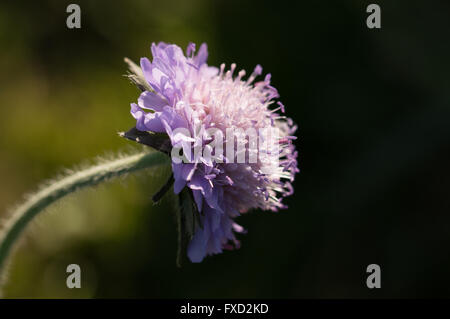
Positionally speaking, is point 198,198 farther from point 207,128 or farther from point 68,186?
point 68,186

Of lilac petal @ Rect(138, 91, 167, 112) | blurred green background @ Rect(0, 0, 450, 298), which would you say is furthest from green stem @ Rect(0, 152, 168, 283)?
blurred green background @ Rect(0, 0, 450, 298)

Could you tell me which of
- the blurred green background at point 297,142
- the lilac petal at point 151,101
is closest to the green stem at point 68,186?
the lilac petal at point 151,101

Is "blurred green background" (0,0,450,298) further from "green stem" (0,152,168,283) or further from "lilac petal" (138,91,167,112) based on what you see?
"lilac petal" (138,91,167,112)

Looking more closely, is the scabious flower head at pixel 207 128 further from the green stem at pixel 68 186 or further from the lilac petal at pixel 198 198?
the green stem at pixel 68 186

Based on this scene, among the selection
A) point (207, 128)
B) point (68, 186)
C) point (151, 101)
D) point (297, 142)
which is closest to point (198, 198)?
point (207, 128)

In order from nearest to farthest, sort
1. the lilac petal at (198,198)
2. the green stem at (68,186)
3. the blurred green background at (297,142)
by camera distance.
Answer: the lilac petal at (198,198) → the green stem at (68,186) → the blurred green background at (297,142)

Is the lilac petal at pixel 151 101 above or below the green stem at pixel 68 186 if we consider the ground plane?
above

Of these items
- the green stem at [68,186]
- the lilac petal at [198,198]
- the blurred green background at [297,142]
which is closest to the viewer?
the lilac petal at [198,198]
